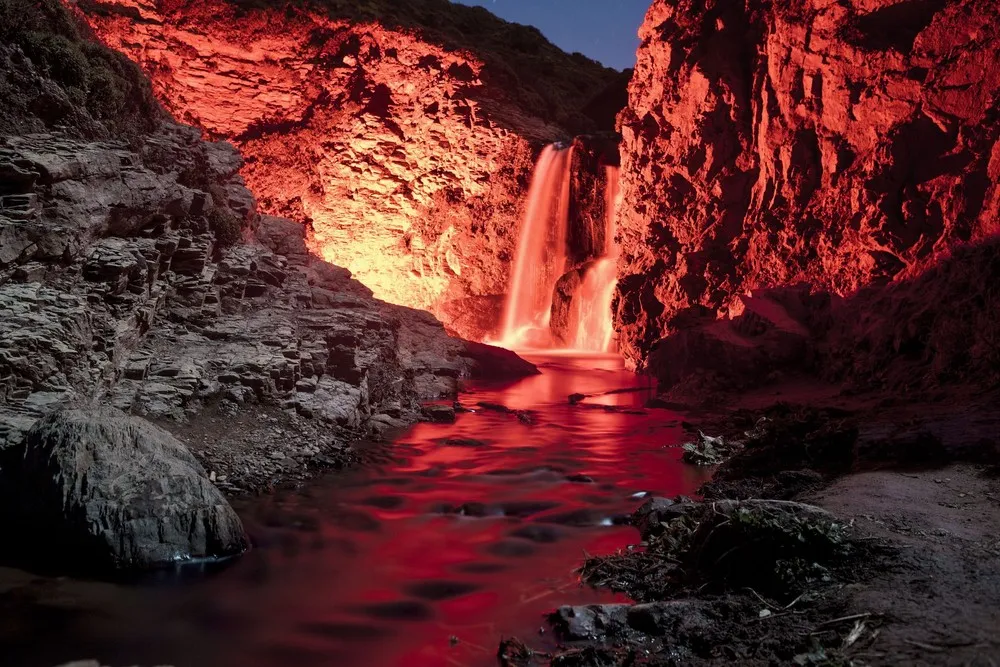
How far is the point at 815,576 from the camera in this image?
12.7 feet

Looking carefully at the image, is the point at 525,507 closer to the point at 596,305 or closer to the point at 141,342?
the point at 141,342

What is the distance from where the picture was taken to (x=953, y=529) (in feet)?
14.2

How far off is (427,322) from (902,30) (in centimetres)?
1246

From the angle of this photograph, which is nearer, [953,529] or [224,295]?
[953,529]

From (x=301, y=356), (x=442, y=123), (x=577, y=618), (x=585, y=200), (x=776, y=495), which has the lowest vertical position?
(x=577, y=618)

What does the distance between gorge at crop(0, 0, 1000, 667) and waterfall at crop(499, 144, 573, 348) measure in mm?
5207

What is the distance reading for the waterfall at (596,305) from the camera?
22.6m

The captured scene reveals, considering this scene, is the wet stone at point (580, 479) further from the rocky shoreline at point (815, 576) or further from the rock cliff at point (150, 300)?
the rock cliff at point (150, 300)

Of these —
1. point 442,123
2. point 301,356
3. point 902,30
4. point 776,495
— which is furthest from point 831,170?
point 442,123

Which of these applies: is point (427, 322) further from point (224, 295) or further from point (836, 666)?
point (836, 666)

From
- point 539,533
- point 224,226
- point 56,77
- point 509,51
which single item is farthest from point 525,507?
point 509,51

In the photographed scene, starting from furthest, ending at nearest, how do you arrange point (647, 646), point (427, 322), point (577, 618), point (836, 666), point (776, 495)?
1. point (427, 322)
2. point (776, 495)
3. point (577, 618)
4. point (647, 646)
5. point (836, 666)

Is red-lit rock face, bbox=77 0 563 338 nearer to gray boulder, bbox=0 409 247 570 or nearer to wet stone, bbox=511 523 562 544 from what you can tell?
wet stone, bbox=511 523 562 544

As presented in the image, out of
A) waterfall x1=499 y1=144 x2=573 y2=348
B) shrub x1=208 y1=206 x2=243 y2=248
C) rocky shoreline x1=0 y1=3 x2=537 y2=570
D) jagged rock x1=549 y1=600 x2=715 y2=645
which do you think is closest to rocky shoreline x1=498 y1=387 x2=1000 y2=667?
jagged rock x1=549 y1=600 x2=715 y2=645
